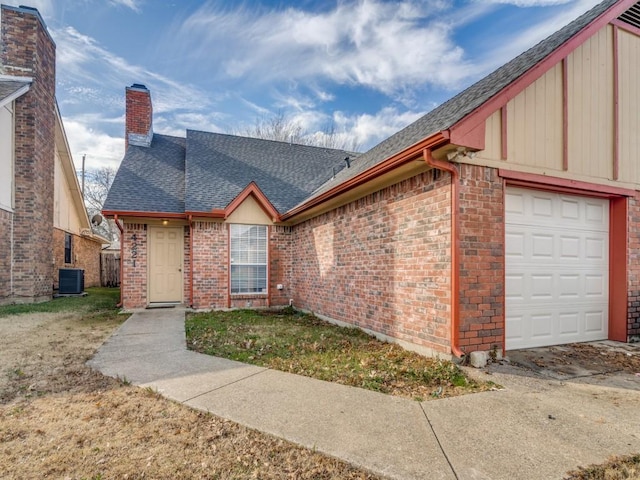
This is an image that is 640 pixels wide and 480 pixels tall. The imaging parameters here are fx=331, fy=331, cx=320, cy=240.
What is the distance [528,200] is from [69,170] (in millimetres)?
17602

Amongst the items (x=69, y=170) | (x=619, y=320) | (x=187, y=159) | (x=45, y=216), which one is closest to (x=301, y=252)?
(x=187, y=159)

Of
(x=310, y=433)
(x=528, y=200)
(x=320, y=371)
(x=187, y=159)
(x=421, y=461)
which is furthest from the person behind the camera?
(x=187, y=159)

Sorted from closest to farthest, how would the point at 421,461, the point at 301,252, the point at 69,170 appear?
1. the point at 421,461
2. the point at 301,252
3. the point at 69,170

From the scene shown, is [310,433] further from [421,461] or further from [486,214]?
[486,214]

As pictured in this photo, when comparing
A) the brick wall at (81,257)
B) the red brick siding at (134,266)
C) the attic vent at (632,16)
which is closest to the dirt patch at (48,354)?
the red brick siding at (134,266)

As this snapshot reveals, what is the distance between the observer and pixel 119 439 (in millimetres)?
2570

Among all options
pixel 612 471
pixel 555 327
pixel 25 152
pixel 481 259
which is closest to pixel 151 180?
pixel 25 152

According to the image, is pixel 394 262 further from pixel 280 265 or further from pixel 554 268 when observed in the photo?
pixel 280 265

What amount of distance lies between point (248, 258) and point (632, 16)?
31.7 ft

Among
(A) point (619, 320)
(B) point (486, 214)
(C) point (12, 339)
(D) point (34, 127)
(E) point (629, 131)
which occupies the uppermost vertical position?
(D) point (34, 127)

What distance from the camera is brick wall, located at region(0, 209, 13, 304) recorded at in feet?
32.0

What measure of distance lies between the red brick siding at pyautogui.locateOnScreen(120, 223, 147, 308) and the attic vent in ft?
38.1

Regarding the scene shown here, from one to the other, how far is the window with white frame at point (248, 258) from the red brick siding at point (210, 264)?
26cm

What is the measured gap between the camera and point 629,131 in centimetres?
559
